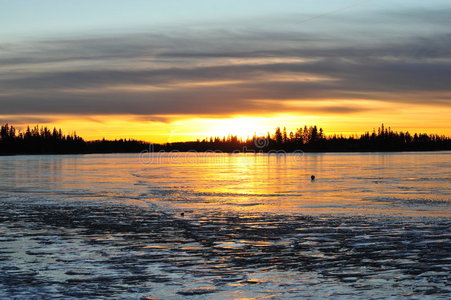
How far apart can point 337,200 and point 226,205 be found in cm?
559

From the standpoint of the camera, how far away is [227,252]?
13.7m

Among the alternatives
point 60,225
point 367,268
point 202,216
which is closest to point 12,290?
point 367,268

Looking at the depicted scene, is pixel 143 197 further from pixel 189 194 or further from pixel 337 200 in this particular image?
pixel 337 200

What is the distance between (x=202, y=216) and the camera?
2075cm

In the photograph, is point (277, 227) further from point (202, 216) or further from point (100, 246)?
point (100, 246)

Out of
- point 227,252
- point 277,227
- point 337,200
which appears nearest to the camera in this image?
point 227,252

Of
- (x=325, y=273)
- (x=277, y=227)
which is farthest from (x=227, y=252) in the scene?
(x=277, y=227)

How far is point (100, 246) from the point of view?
14.6 meters

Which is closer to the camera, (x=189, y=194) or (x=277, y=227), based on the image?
(x=277, y=227)

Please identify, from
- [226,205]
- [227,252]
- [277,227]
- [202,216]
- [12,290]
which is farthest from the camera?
[226,205]

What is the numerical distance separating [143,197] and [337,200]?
10254mm

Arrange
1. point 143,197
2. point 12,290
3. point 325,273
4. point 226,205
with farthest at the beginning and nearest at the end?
point 143,197 < point 226,205 < point 325,273 < point 12,290

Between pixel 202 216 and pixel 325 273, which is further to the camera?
pixel 202 216

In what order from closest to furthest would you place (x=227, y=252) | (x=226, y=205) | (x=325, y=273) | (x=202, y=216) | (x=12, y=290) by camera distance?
(x=12, y=290), (x=325, y=273), (x=227, y=252), (x=202, y=216), (x=226, y=205)
